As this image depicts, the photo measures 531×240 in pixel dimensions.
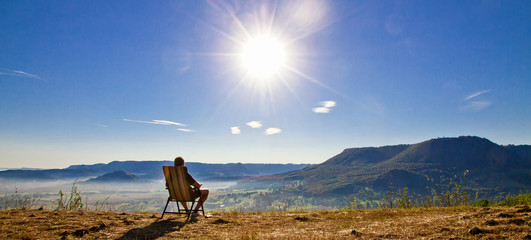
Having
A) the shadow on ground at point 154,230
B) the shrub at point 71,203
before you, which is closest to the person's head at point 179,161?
the shadow on ground at point 154,230

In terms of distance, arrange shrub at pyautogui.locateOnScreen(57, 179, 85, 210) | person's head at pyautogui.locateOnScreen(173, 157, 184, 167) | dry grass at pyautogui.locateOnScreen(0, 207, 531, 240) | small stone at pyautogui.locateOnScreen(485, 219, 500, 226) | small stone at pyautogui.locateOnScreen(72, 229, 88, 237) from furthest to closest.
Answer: shrub at pyautogui.locateOnScreen(57, 179, 85, 210), person's head at pyautogui.locateOnScreen(173, 157, 184, 167), small stone at pyautogui.locateOnScreen(72, 229, 88, 237), small stone at pyautogui.locateOnScreen(485, 219, 500, 226), dry grass at pyautogui.locateOnScreen(0, 207, 531, 240)

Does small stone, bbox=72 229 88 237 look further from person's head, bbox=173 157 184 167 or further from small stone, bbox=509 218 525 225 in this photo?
small stone, bbox=509 218 525 225

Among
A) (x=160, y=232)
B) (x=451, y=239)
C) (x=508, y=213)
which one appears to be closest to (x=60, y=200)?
(x=160, y=232)

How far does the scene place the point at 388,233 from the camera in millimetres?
4516

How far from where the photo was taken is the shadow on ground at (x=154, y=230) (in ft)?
15.6

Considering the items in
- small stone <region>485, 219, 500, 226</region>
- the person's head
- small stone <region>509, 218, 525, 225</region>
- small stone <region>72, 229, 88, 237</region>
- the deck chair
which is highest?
the person's head

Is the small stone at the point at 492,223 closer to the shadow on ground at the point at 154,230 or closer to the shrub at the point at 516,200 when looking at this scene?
the shrub at the point at 516,200

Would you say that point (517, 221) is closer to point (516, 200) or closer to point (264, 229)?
point (264, 229)

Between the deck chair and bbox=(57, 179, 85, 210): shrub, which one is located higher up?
the deck chair

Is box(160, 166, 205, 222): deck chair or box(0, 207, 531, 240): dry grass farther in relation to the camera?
box(160, 166, 205, 222): deck chair

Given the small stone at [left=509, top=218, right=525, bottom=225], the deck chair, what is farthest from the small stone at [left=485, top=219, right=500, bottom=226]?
the deck chair

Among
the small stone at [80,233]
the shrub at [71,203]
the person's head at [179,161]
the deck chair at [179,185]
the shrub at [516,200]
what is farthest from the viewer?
the shrub at [71,203]

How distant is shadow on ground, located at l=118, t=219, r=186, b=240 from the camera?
15.6ft

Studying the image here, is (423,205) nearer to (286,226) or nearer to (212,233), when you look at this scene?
(286,226)
